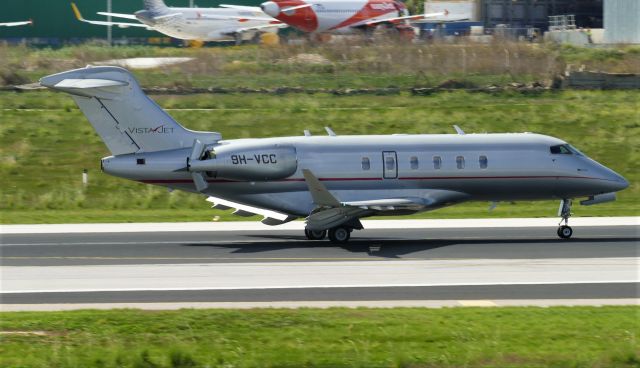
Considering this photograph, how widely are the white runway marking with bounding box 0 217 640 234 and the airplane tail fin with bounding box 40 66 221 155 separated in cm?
338

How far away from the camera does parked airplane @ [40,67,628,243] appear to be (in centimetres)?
3011

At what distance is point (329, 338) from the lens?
669 inches

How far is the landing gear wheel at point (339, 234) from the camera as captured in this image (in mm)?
29844

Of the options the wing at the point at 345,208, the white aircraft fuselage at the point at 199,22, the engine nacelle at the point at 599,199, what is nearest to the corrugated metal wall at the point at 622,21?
the white aircraft fuselage at the point at 199,22

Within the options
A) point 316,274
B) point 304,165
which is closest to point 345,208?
point 304,165

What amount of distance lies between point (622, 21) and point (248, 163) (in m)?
57.5

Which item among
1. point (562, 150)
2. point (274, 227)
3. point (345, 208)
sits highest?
point (562, 150)

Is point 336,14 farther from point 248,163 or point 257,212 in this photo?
point 248,163

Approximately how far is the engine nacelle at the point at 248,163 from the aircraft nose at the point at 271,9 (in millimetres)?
54502

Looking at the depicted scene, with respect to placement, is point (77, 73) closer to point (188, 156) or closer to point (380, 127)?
point (188, 156)

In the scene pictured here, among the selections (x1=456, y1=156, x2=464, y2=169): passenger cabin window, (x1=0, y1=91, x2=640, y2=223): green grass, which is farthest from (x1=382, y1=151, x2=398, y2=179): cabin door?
(x1=0, y1=91, x2=640, y2=223): green grass

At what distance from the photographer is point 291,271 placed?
25.0 m

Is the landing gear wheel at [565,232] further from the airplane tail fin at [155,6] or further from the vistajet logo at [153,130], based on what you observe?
the airplane tail fin at [155,6]

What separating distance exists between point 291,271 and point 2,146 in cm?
2715
